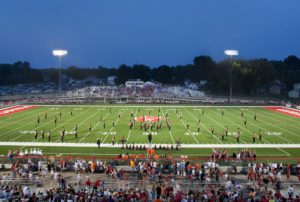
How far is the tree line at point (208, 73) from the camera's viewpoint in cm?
8375

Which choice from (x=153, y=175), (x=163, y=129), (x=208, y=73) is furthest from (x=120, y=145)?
(x=208, y=73)

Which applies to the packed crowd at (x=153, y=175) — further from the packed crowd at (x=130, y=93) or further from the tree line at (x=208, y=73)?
the tree line at (x=208, y=73)

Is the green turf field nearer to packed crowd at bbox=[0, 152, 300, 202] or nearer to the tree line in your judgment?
packed crowd at bbox=[0, 152, 300, 202]

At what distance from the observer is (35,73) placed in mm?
160000

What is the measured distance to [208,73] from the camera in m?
124

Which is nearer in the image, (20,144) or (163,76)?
(20,144)

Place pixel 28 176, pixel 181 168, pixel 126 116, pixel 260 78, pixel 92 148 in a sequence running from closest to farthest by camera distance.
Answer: pixel 28 176 < pixel 181 168 < pixel 92 148 < pixel 126 116 < pixel 260 78

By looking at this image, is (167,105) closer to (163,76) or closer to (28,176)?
(28,176)

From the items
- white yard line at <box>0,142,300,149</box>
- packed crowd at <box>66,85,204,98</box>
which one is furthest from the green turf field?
packed crowd at <box>66,85,204,98</box>

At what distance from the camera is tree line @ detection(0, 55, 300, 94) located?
83750 millimetres

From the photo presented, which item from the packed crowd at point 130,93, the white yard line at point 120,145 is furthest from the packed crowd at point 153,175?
the packed crowd at point 130,93

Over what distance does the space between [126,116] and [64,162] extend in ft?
77.9

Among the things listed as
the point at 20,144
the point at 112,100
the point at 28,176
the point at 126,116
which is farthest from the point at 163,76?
the point at 28,176

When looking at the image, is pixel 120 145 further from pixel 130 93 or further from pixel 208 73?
pixel 208 73
